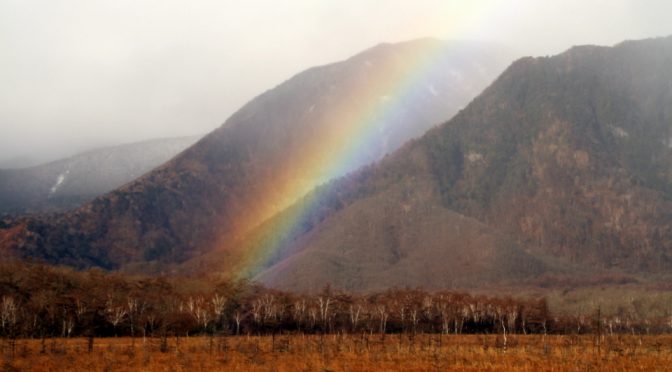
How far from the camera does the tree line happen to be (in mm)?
103625

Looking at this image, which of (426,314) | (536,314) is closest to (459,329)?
(426,314)

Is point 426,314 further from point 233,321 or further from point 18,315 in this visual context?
point 18,315

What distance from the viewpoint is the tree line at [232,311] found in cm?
10362

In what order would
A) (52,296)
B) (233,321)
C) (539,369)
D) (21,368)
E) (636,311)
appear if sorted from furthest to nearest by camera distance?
(636,311)
(233,321)
(52,296)
(21,368)
(539,369)

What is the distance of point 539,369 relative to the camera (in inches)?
1713

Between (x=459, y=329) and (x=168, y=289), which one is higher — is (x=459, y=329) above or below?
below

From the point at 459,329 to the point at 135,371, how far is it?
10042cm

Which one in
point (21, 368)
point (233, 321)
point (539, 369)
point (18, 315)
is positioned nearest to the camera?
point (539, 369)

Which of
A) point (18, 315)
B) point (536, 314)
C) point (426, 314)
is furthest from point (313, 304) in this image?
point (18, 315)

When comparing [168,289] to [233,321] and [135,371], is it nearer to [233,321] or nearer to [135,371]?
[233,321]

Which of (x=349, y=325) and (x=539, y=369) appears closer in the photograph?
(x=539, y=369)

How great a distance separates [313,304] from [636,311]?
89103 millimetres

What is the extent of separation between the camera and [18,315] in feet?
318

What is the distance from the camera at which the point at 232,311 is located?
134 m
